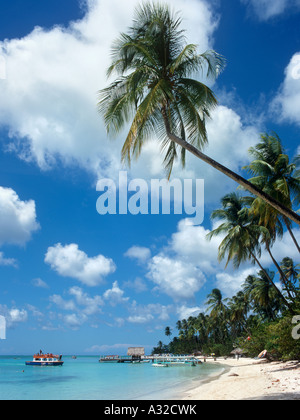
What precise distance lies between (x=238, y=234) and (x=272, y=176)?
8.13m

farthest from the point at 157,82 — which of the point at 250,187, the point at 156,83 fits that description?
the point at 250,187

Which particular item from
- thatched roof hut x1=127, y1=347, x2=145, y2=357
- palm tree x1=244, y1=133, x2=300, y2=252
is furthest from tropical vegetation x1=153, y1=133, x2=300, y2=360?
thatched roof hut x1=127, y1=347, x2=145, y2=357

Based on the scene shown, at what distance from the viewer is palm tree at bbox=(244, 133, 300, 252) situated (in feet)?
46.2

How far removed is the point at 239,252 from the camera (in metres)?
23.2

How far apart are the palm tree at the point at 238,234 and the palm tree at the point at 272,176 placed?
533 centimetres

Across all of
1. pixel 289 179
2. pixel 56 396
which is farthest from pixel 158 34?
pixel 56 396

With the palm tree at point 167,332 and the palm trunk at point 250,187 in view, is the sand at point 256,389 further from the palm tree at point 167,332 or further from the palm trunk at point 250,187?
the palm tree at point 167,332

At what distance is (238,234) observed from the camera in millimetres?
23656

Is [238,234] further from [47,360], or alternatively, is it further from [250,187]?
[47,360]

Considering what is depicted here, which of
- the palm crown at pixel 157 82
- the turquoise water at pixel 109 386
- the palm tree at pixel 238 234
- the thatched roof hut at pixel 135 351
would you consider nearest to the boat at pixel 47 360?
the thatched roof hut at pixel 135 351

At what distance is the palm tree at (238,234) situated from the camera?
2326cm
